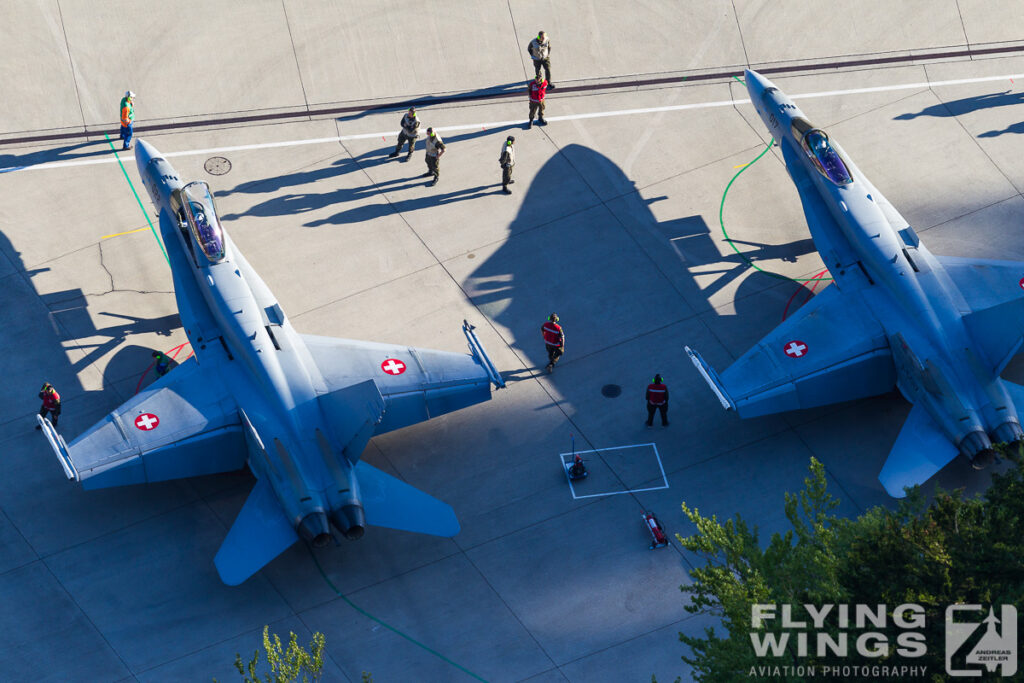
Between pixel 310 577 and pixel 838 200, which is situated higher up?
pixel 838 200

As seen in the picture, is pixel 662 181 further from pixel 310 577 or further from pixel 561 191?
pixel 310 577

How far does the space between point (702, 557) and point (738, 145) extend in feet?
51.0

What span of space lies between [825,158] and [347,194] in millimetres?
14278

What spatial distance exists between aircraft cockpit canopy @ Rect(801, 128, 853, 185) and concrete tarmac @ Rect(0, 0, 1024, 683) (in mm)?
3254

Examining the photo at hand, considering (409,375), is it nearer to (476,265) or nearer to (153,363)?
(476,265)

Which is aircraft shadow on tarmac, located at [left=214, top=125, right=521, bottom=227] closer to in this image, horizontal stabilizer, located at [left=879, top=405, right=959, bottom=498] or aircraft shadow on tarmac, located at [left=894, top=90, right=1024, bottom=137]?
aircraft shadow on tarmac, located at [left=894, top=90, right=1024, bottom=137]

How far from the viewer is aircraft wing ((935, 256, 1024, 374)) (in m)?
30.6

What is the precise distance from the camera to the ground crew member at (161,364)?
33.2 m

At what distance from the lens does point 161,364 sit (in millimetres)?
33250

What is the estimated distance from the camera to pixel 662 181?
131 feet

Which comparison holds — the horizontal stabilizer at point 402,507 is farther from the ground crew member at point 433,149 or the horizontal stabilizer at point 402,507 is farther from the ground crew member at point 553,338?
the ground crew member at point 433,149

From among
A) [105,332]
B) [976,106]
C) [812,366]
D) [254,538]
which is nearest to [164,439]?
[254,538]

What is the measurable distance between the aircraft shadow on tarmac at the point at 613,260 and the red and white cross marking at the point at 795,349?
334cm

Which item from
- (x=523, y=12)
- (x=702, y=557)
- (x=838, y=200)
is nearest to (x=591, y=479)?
(x=702, y=557)
